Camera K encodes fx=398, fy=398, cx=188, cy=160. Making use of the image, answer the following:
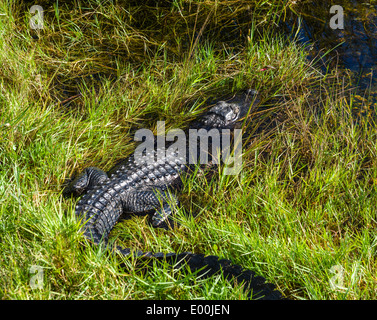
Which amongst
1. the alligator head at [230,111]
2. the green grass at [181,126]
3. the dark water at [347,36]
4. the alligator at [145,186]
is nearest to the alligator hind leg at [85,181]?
the alligator at [145,186]

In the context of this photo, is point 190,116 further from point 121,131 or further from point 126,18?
point 126,18

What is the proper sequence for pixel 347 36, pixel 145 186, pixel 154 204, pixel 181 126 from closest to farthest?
1. pixel 154 204
2. pixel 145 186
3. pixel 181 126
4. pixel 347 36

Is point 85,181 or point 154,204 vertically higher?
point 85,181

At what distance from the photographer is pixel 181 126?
13.7 feet

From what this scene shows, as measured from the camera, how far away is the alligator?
313 centimetres

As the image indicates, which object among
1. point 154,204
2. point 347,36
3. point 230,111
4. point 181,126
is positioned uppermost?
point 347,36

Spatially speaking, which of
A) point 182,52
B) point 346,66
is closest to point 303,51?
point 346,66

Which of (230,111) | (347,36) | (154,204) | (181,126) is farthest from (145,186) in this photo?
(347,36)

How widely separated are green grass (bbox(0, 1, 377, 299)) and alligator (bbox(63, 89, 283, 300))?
0.39ft

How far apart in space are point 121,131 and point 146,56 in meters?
1.03

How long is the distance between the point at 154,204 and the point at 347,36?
298 centimetres

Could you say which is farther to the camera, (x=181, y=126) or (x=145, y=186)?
(x=181, y=126)

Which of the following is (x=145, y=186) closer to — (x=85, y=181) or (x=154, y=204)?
(x=154, y=204)

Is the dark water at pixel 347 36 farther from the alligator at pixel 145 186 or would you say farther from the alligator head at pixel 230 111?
the alligator at pixel 145 186
